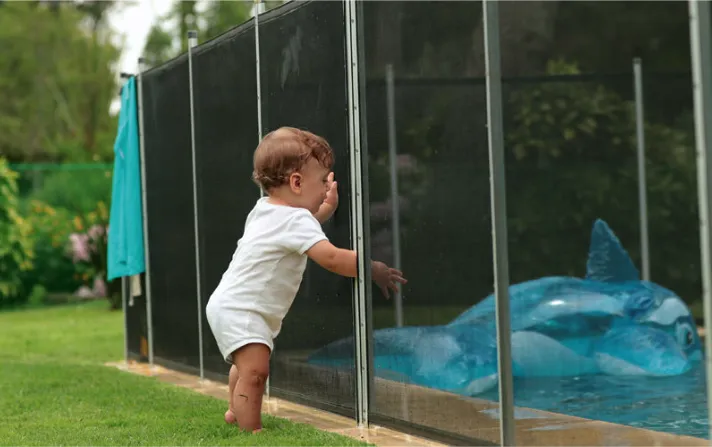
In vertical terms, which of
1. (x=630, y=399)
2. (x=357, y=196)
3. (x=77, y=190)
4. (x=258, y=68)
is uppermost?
(x=258, y=68)

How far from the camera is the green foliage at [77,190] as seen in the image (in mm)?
13977

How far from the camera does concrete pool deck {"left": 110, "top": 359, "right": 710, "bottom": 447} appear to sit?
415 cm

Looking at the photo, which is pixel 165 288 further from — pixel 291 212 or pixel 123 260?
pixel 291 212

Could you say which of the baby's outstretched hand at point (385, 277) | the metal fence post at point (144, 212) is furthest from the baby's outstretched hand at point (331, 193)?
the metal fence post at point (144, 212)

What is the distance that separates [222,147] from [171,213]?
1.03 m

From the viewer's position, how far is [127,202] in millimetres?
7691

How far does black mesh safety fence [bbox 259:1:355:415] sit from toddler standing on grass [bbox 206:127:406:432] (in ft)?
0.98

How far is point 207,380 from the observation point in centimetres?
665

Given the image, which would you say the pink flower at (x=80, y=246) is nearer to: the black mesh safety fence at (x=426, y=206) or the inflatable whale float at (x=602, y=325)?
the inflatable whale float at (x=602, y=325)

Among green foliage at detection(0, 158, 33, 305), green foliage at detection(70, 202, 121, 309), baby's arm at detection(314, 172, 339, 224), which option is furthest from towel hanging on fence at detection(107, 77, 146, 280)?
green foliage at detection(0, 158, 33, 305)

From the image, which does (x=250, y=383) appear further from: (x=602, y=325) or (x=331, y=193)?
(x=602, y=325)

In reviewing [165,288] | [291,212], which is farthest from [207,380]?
[291,212]

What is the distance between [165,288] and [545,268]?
2.94m

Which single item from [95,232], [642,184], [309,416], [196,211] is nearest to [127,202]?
[196,211]
